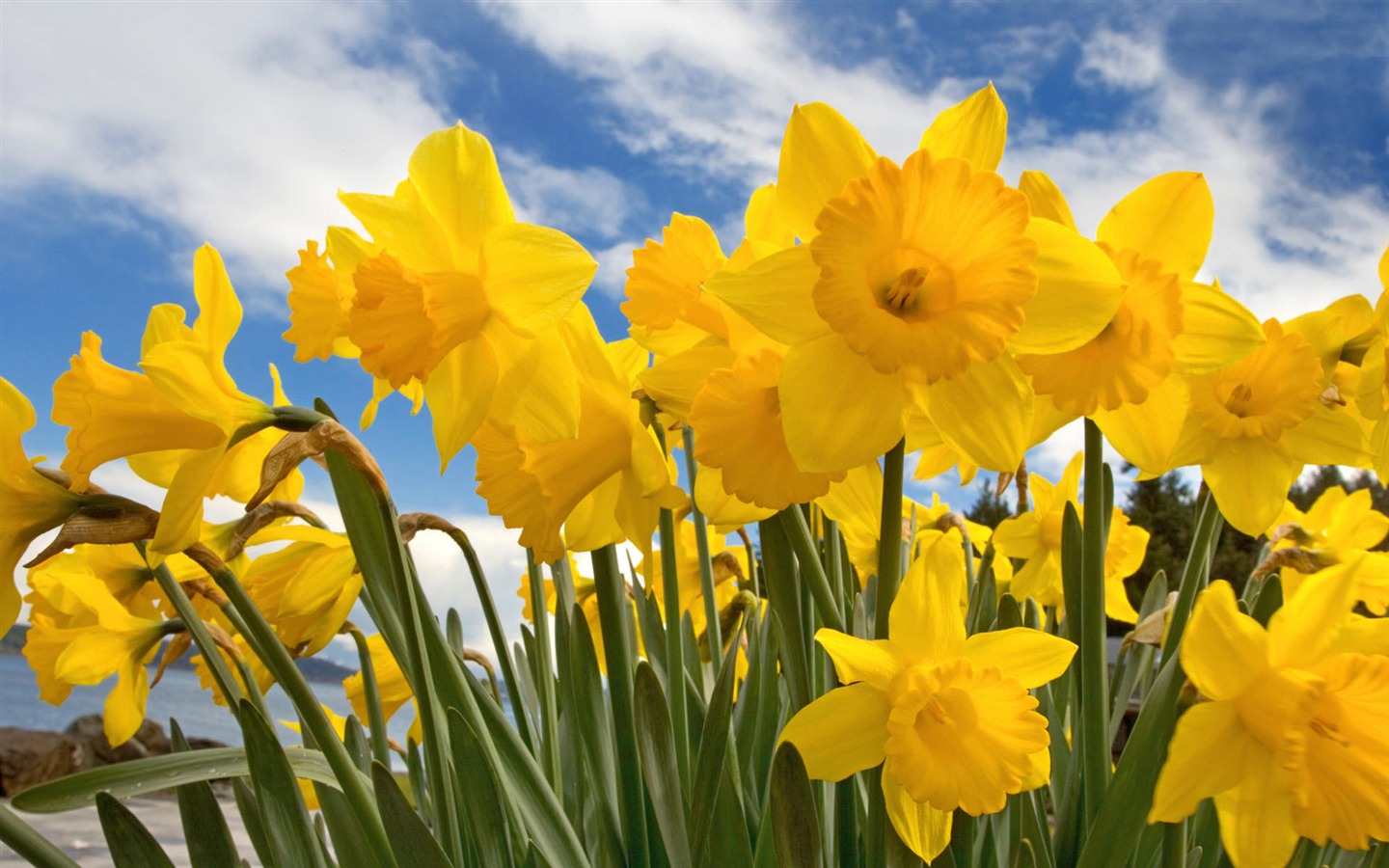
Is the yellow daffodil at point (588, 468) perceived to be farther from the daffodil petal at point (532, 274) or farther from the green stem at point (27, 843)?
the green stem at point (27, 843)

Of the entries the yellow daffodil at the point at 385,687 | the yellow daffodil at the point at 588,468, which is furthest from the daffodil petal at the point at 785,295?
the yellow daffodil at the point at 385,687

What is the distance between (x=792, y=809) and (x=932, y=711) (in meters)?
0.19

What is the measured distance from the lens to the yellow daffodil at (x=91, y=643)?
148 cm

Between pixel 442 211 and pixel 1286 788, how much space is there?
3.55 feet

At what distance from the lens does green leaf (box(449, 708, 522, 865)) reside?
1.15 metres

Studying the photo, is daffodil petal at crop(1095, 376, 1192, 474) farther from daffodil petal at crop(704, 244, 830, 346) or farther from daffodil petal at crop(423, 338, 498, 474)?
daffodil petal at crop(423, 338, 498, 474)

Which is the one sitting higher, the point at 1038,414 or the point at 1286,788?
the point at 1038,414

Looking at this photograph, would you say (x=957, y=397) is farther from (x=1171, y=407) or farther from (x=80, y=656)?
(x=80, y=656)

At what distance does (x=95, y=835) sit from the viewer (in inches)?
206

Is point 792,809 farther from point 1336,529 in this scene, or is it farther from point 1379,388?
point 1336,529

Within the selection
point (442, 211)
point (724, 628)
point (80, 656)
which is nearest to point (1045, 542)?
point (724, 628)

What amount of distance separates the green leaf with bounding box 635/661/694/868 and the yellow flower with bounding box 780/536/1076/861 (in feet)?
0.53

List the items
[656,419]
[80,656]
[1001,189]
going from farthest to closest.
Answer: [80,656] < [656,419] < [1001,189]

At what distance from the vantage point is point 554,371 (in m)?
1.00
